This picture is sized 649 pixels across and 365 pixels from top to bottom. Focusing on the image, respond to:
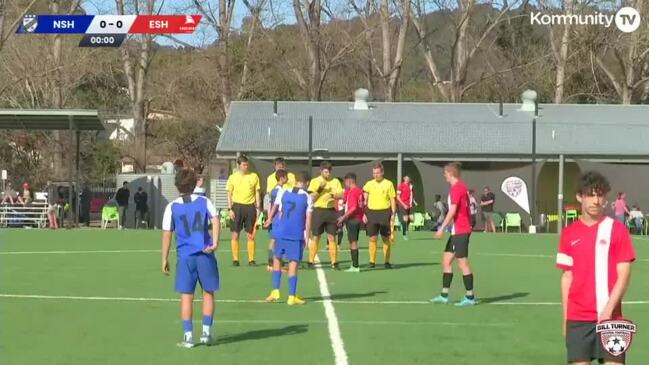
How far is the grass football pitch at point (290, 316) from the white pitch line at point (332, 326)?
0.04 meters

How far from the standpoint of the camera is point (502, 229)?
3616 cm

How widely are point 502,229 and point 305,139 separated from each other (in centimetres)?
773

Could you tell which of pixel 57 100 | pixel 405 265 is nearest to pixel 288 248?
pixel 405 265

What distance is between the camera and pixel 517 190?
36.3 meters

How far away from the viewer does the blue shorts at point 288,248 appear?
13.8m

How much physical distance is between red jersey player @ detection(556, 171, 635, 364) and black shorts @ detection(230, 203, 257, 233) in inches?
480

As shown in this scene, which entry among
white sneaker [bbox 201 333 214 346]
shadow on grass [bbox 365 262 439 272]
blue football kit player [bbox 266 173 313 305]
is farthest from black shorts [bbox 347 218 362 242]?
white sneaker [bbox 201 333 214 346]

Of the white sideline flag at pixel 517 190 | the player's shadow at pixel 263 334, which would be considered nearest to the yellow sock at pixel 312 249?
the player's shadow at pixel 263 334

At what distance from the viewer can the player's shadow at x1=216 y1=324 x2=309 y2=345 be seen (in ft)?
36.1

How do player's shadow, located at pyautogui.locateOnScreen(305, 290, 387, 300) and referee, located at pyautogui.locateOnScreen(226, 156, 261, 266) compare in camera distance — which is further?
referee, located at pyautogui.locateOnScreen(226, 156, 261, 266)

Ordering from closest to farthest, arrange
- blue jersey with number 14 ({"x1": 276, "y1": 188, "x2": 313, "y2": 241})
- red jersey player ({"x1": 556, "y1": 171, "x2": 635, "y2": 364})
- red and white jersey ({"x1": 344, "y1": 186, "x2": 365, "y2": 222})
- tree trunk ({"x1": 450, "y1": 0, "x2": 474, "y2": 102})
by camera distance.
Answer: red jersey player ({"x1": 556, "y1": 171, "x2": 635, "y2": 364})
blue jersey with number 14 ({"x1": 276, "y1": 188, "x2": 313, "y2": 241})
red and white jersey ({"x1": 344, "y1": 186, "x2": 365, "y2": 222})
tree trunk ({"x1": 450, "y1": 0, "x2": 474, "y2": 102})

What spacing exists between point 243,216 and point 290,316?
6322mm

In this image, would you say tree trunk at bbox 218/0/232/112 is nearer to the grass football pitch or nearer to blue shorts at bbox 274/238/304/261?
the grass football pitch

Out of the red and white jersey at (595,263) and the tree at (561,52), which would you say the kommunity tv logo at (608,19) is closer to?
the tree at (561,52)
